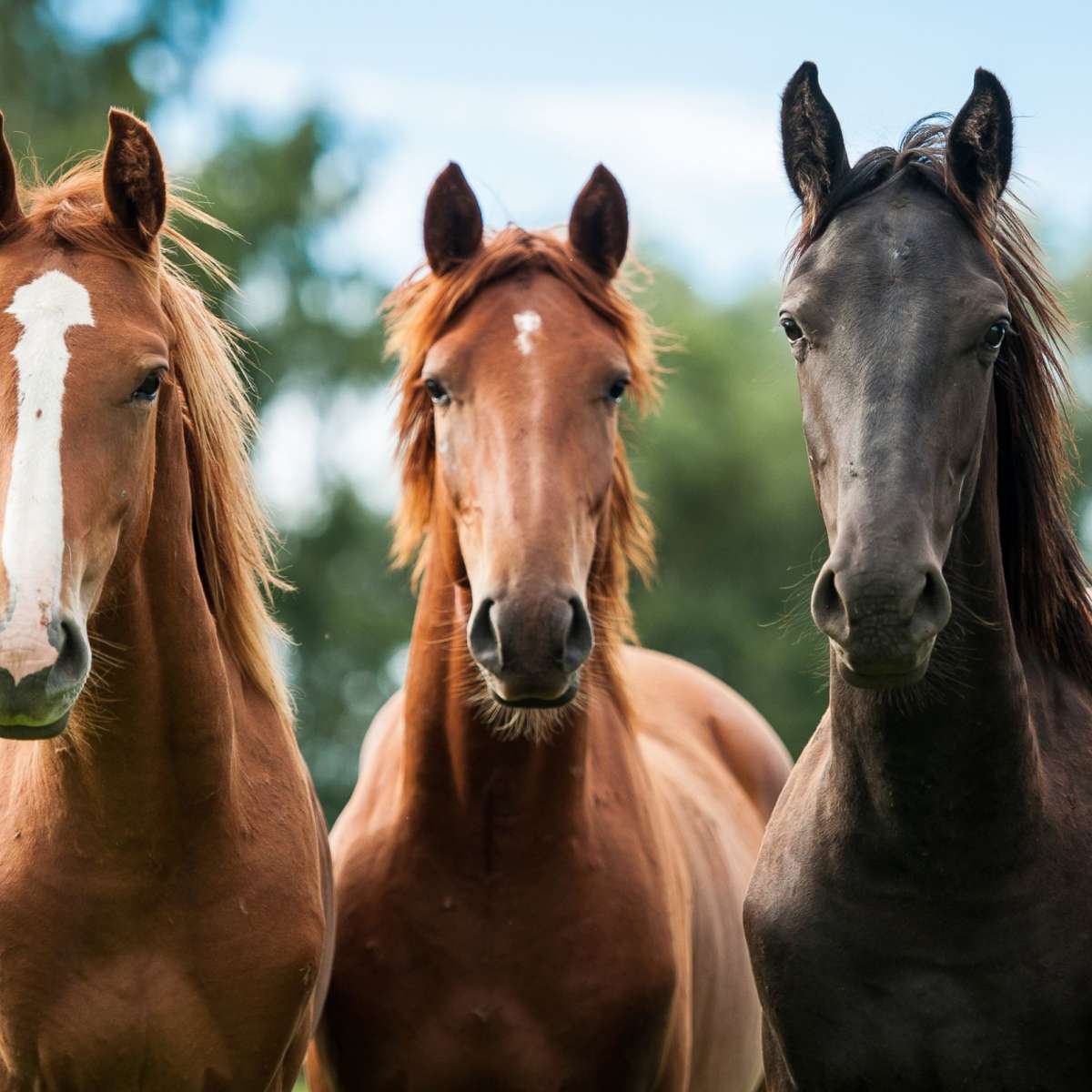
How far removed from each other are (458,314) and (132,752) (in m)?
1.68

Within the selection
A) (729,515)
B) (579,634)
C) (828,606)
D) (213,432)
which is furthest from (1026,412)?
(729,515)

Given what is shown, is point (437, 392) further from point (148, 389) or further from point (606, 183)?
point (148, 389)

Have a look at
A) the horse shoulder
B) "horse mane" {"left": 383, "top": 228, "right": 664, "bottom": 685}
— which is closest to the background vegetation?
the horse shoulder

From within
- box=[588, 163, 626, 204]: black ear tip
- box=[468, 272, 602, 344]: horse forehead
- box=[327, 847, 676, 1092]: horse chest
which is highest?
box=[588, 163, 626, 204]: black ear tip

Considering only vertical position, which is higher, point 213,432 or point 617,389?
point 617,389

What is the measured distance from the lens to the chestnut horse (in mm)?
4309

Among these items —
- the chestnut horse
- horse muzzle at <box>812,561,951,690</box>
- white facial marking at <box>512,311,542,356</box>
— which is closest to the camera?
horse muzzle at <box>812,561,951,690</box>

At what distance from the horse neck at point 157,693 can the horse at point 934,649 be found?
4.67ft

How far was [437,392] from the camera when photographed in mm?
4652

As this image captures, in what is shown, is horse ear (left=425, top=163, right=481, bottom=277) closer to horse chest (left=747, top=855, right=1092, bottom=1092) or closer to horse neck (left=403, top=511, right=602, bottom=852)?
horse neck (left=403, top=511, right=602, bottom=852)

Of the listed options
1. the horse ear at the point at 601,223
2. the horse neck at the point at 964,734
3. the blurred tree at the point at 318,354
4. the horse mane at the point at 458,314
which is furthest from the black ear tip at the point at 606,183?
the blurred tree at the point at 318,354

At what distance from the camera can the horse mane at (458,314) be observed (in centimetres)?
480

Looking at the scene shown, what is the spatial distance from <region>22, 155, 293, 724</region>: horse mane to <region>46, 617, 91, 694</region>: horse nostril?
896 millimetres

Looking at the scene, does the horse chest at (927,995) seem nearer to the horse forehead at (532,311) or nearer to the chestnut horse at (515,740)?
the chestnut horse at (515,740)
